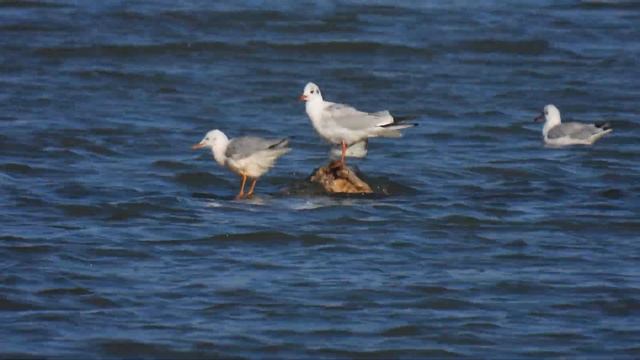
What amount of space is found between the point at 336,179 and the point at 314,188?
0.20m

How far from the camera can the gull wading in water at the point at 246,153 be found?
13266 mm

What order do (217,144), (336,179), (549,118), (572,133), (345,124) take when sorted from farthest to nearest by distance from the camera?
1. (549,118)
2. (572,133)
3. (345,124)
4. (217,144)
5. (336,179)

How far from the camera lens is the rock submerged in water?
43.2ft

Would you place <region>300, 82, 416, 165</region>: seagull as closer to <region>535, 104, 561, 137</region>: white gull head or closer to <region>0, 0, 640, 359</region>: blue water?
<region>0, 0, 640, 359</region>: blue water

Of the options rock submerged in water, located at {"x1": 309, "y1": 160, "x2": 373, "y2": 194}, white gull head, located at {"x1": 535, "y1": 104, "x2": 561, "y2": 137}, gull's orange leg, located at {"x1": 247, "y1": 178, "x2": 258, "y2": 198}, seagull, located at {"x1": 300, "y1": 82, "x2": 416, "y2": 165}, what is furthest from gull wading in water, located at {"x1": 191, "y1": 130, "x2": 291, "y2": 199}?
white gull head, located at {"x1": 535, "y1": 104, "x2": 561, "y2": 137}

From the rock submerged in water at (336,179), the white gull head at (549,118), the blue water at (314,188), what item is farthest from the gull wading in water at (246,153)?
the white gull head at (549,118)

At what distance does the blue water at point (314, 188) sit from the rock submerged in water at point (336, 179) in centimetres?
10

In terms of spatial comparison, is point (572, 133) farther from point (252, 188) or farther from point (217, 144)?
point (217, 144)

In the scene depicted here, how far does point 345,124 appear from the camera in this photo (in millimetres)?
13820

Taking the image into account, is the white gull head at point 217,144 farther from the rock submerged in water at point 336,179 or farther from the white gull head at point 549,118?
the white gull head at point 549,118

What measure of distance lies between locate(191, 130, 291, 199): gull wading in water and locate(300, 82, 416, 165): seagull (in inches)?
19.4

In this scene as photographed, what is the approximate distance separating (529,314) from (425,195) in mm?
3977

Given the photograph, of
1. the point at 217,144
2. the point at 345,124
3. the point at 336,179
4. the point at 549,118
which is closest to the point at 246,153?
the point at 217,144

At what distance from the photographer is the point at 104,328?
9.34 meters
